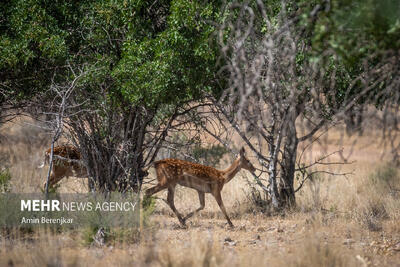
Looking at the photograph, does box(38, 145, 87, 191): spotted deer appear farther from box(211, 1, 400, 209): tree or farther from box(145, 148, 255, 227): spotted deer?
box(211, 1, 400, 209): tree

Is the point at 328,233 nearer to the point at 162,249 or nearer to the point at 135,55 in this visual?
the point at 162,249

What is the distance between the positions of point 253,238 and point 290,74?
309cm

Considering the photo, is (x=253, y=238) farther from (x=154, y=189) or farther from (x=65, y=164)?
(x=65, y=164)

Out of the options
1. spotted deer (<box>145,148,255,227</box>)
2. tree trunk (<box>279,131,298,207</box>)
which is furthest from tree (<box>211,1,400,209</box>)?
spotted deer (<box>145,148,255,227</box>)

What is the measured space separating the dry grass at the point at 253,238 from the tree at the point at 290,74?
30.6 inches

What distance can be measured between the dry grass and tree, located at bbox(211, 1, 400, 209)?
2.55 ft

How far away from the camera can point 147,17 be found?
9.68 m

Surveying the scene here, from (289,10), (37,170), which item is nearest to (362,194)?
(289,10)

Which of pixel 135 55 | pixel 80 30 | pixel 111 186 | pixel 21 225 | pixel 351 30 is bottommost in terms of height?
pixel 21 225

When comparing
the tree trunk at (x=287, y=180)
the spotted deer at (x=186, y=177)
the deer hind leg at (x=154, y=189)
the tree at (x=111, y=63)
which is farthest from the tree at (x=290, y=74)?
the deer hind leg at (x=154, y=189)

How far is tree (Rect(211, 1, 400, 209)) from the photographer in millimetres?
5965

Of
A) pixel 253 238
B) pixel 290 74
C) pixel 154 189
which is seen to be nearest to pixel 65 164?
pixel 154 189

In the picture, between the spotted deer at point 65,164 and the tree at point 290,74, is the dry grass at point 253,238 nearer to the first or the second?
the tree at point 290,74

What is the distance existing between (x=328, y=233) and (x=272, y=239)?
959 mm
